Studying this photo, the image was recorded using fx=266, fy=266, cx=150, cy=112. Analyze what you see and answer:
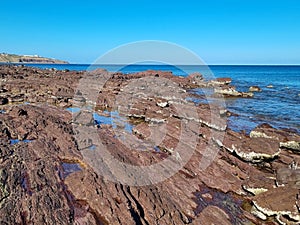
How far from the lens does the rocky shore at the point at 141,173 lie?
11773mm

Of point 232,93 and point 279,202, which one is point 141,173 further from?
point 232,93

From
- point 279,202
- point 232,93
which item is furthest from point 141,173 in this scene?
point 232,93

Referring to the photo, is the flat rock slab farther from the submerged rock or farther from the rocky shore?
the submerged rock

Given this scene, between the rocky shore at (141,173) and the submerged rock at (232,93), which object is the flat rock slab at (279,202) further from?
the submerged rock at (232,93)

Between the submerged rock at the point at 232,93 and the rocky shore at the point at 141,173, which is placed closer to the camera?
the rocky shore at the point at 141,173

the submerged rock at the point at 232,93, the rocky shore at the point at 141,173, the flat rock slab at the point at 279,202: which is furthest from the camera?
the submerged rock at the point at 232,93

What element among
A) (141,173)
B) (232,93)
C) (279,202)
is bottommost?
(232,93)

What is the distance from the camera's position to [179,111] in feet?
102

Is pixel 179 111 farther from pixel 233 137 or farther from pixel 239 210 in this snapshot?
pixel 239 210

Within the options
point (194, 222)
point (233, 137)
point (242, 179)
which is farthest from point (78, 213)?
point (233, 137)

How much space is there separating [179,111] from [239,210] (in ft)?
60.6

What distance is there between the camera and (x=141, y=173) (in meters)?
15.2

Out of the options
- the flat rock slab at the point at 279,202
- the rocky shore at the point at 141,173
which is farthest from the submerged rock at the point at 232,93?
the flat rock slab at the point at 279,202

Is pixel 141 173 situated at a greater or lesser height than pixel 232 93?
greater
